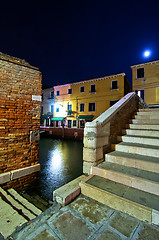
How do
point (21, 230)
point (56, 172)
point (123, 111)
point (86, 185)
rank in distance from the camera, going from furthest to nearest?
point (56, 172)
point (123, 111)
point (86, 185)
point (21, 230)

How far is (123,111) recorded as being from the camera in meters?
4.63

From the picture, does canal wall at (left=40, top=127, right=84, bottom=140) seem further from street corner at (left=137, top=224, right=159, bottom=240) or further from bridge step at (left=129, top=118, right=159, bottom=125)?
street corner at (left=137, top=224, right=159, bottom=240)

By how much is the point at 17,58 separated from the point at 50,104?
991 inches

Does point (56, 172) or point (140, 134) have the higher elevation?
point (140, 134)

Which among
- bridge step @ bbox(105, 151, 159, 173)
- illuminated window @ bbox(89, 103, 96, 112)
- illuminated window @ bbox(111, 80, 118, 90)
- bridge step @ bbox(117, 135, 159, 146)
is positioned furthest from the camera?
illuminated window @ bbox(89, 103, 96, 112)

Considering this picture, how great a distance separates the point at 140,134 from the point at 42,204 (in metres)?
3.91

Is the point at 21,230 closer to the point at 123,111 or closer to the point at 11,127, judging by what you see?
the point at 11,127

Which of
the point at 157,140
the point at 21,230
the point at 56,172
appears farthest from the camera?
the point at 56,172

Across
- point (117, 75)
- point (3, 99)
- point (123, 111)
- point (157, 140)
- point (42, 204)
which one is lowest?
point (42, 204)

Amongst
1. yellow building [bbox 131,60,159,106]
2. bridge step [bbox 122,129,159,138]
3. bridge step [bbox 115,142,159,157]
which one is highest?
yellow building [bbox 131,60,159,106]

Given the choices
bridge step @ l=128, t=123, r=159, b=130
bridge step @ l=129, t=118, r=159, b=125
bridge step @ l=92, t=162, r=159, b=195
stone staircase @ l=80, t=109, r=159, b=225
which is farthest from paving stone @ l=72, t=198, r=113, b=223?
bridge step @ l=129, t=118, r=159, b=125

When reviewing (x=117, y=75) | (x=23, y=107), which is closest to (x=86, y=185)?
(x=23, y=107)

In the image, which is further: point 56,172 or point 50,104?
point 50,104

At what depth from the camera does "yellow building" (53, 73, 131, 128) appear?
20.9 meters
